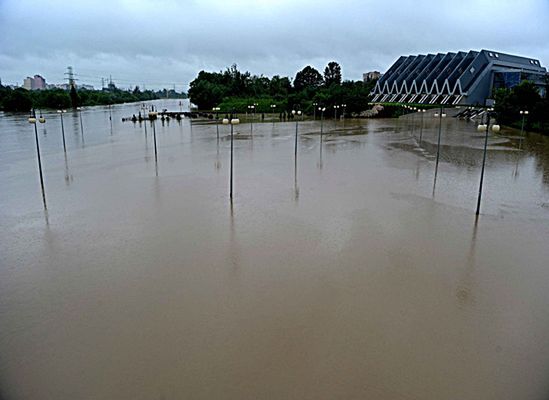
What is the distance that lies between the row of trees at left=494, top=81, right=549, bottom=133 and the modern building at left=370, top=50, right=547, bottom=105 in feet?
41.4

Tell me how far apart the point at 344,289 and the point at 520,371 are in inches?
96.6

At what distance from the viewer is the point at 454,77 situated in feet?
169

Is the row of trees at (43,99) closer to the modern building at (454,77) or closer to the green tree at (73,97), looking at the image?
the green tree at (73,97)

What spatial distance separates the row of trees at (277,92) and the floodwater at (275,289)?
29950 mm

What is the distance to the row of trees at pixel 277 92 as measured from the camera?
41938 mm

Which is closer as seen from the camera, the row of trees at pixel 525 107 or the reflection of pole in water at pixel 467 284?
the reflection of pole in water at pixel 467 284

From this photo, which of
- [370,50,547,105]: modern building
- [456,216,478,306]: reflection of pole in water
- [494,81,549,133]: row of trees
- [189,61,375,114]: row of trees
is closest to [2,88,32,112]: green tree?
[189,61,375,114]: row of trees

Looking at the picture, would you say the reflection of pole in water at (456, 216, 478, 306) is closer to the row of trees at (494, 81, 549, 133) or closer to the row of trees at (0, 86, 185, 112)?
the row of trees at (494, 81, 549, 133)

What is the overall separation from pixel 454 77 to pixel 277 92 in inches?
956

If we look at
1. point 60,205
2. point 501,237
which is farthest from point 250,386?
point 60,205

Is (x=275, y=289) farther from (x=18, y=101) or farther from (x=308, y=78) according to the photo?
(x=308, y=78)

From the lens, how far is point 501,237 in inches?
323

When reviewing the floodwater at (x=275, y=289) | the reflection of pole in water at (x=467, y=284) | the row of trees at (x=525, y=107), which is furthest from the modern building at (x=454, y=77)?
the reflection of pole in water at (x=467, y=284)

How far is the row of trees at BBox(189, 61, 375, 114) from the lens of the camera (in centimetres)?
4194
